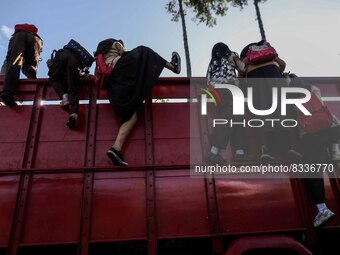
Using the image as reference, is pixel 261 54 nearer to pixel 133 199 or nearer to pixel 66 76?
pixel 133 199

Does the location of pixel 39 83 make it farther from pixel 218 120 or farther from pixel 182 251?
pixel 182 251

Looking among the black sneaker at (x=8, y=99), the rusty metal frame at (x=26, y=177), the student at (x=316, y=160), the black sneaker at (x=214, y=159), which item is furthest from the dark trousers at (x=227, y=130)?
the black sneaker at (x=8, y=99)

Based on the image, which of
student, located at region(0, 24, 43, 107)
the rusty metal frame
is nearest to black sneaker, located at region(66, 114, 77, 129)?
the rusty metal frame

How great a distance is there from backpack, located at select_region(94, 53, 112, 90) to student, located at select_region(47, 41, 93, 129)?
282 mm

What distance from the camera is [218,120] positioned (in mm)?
3535

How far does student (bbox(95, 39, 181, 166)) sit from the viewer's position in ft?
11.1

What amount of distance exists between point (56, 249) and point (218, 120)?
7.70 ft

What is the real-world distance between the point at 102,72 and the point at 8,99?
46.2 inches

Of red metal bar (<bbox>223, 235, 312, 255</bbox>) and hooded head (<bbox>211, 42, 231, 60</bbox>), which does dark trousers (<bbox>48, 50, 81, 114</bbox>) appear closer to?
hooded head (<bbox>211, 42, 231, 60</bbox>)

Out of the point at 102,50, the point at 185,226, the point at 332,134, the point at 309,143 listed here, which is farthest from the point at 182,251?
the point at 102,50

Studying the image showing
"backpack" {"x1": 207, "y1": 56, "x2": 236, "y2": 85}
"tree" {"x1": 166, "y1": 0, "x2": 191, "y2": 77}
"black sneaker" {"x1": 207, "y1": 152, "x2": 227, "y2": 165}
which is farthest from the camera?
"tree" {"x1": 166, "y1": 0, "x2": 191, "y2": 77}

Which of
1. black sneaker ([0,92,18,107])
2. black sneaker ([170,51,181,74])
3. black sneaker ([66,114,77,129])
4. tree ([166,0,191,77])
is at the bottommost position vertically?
black sneaker ([66,114,77,129])

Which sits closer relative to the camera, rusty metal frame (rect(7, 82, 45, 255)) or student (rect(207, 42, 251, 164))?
rusty metal frame (rect(7, 82, 45, 255))

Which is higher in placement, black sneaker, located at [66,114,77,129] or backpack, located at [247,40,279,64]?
backpack, located at [247,40,279,64]
